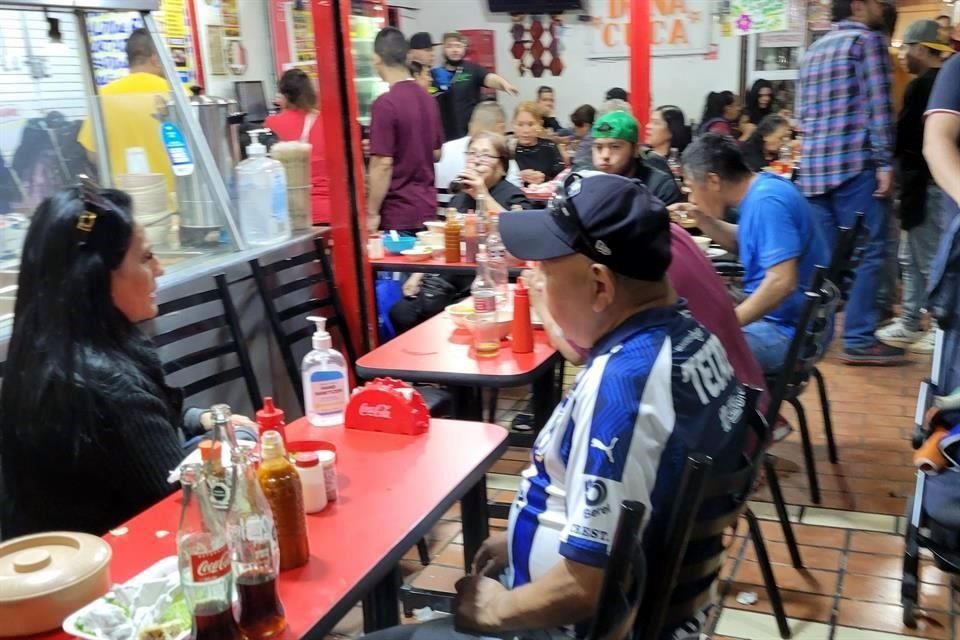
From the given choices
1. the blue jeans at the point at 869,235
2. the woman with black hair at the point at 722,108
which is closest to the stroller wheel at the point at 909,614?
the blue jeans at the point at 869,235

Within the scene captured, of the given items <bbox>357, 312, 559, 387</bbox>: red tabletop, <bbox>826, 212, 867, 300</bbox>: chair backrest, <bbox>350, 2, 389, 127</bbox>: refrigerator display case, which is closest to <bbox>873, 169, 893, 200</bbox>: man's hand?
<bbox>826, 212, 867, 300</bbox>: chair backrest

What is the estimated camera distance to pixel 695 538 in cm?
135

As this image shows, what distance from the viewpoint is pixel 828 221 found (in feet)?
15.4

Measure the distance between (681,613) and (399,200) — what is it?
3.53 metres

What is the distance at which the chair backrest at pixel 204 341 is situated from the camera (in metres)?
3.00

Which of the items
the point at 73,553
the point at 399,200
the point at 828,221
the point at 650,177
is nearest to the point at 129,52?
the point at 399,200

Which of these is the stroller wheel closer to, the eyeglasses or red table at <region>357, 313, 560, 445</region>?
red table at <region>357, 313, 560, 445</region>

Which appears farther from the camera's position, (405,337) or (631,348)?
(405,337)

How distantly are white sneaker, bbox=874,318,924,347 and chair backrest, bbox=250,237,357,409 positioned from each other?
306 cm

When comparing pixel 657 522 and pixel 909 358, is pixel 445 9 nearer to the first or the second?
pixel 909 358

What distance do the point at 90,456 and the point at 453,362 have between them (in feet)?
3.51

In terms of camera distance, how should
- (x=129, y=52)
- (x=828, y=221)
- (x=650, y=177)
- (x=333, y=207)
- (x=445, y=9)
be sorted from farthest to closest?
(x=445, y=9)
(x=828, y=221)
(x=650, y=177)
(x=333, y=207)
(x=129, y=52)

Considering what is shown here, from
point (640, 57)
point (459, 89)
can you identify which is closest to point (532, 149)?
point (459, 89)

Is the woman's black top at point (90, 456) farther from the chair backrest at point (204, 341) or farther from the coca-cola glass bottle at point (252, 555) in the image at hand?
the chair backrest at point (204, 341)
